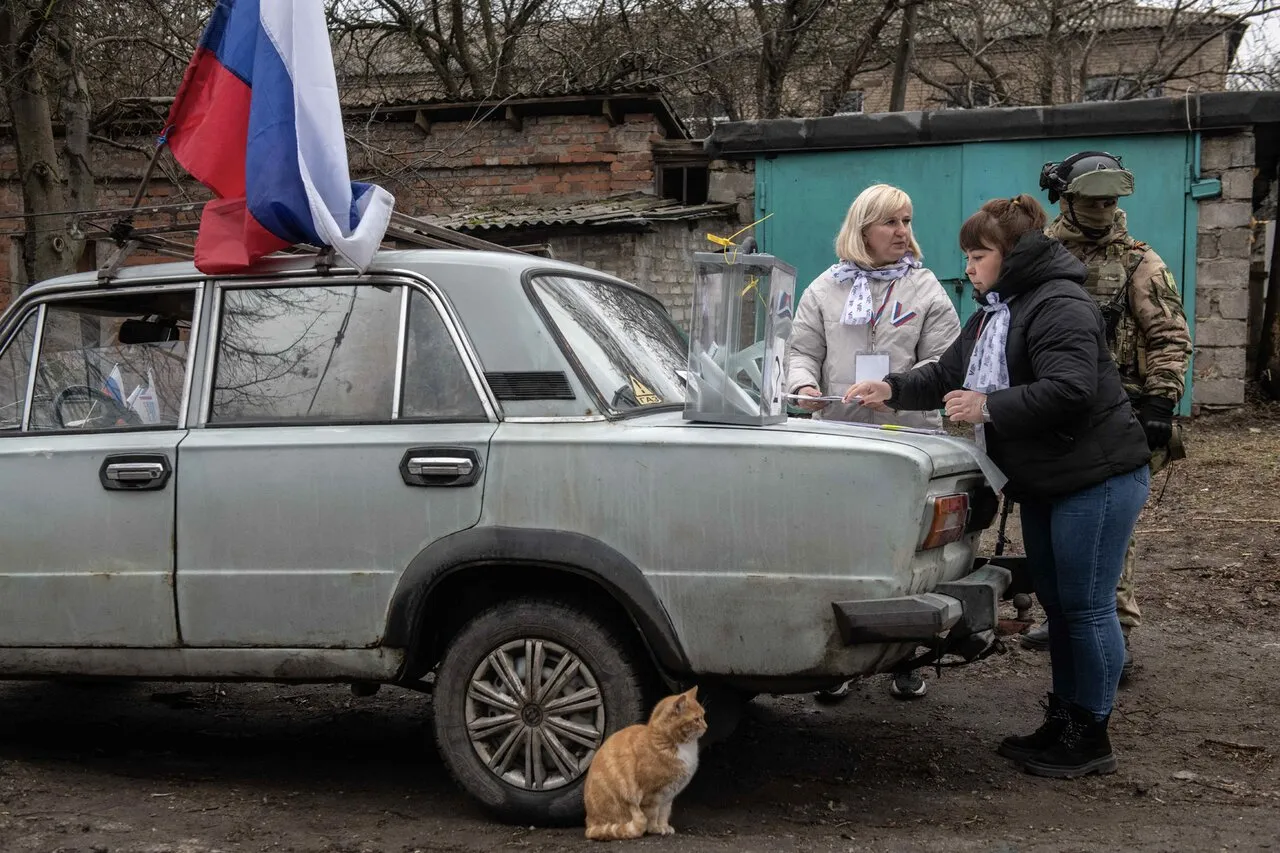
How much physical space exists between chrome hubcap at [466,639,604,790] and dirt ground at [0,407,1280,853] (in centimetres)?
19

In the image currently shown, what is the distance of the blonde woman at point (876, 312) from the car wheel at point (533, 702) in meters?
1.51

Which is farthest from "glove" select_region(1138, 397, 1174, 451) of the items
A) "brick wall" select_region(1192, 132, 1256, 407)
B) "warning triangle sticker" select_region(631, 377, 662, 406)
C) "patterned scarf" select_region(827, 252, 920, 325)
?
"brick wall" select_region(1192, 132, 1256, 407)

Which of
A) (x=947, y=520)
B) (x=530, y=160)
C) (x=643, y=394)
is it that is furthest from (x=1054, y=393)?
(x=530, y=160)

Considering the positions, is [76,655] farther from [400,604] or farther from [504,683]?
[504,683]

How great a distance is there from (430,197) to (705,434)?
1330 cm

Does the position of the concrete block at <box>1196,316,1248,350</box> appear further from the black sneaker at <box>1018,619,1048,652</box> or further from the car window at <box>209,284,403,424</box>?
the car window at <box>209,284,403,424</box>

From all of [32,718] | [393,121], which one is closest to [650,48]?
[393,121]

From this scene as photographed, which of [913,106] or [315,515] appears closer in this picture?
[315,515]

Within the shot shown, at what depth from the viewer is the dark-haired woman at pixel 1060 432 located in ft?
13.3

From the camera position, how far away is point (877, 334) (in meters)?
4.95

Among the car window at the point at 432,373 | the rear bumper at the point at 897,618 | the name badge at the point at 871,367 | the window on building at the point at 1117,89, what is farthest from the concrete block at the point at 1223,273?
the car window at the point at 432,373

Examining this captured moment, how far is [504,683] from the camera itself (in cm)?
384

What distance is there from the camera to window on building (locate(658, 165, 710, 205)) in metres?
16.1

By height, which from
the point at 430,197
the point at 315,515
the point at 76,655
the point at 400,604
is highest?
the point at 430,197
